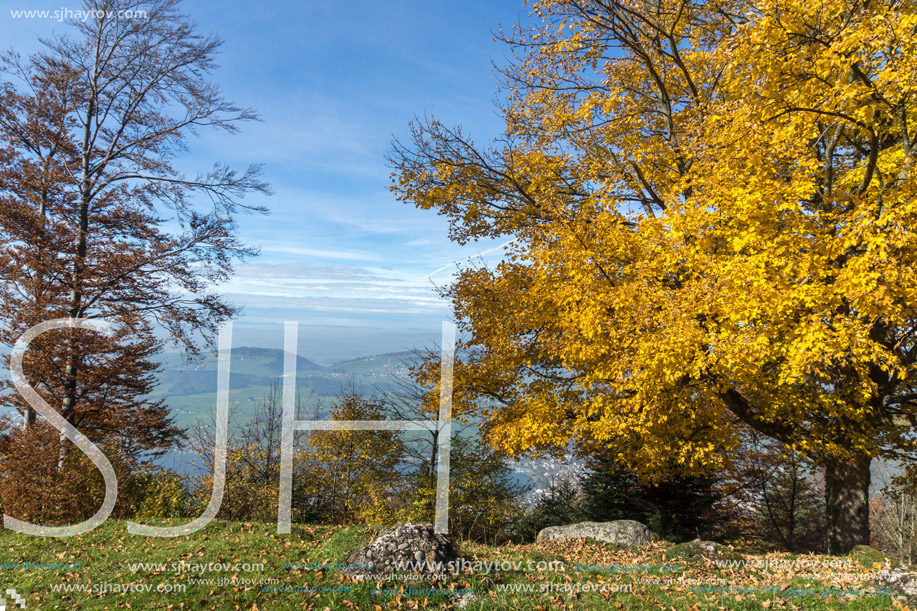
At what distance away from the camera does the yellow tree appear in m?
6.60

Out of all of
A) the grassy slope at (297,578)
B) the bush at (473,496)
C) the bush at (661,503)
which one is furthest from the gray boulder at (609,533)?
the bush at (661,503)

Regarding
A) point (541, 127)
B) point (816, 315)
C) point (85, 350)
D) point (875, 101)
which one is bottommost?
point (85, 350)

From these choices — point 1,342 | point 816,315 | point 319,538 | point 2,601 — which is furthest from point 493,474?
point 1,342

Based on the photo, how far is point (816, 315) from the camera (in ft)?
21.7

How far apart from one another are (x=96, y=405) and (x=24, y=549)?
5682 mm

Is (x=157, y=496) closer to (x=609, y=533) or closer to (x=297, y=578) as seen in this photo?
(x=297, y=578)

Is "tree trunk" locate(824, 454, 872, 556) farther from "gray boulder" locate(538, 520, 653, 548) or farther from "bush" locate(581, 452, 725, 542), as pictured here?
"gray boulder" locate(538, 520, 653, 548)

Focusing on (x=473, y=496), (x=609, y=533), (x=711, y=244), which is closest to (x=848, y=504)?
(x=609, y=533)

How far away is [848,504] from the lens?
970 centimetres

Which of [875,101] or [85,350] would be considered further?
[85,350]

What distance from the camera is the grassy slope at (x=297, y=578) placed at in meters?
5.60

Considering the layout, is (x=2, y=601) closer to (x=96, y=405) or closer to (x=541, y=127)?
(x=96, y=405)

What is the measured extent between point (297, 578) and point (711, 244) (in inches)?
319

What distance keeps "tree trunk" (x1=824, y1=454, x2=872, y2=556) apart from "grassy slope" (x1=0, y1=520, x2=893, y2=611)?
3020 millimetres
